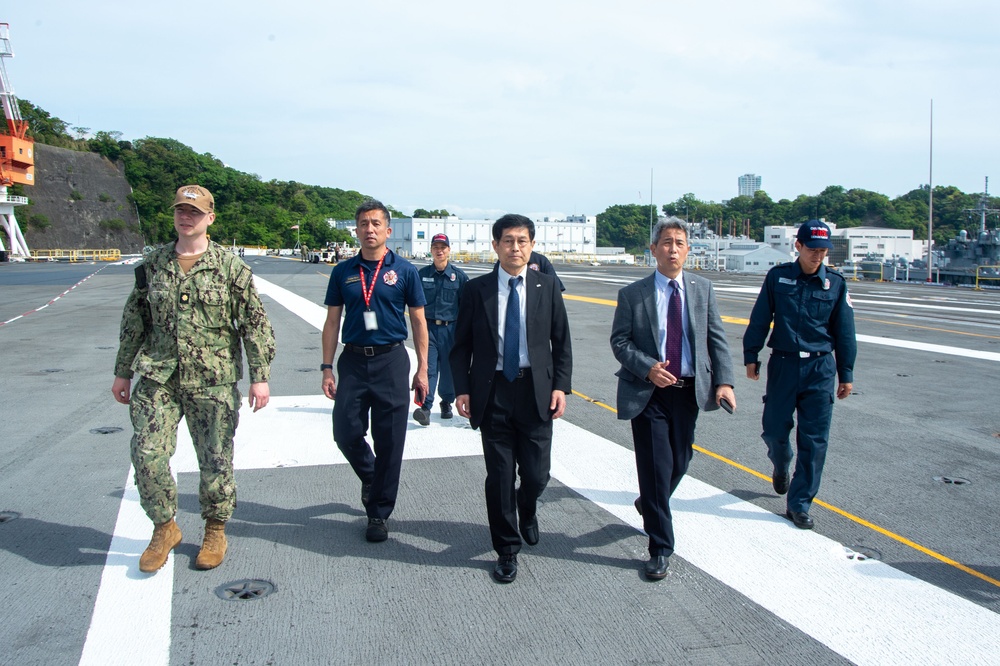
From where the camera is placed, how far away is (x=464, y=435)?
6.63m

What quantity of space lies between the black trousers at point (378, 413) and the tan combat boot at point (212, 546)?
788mm

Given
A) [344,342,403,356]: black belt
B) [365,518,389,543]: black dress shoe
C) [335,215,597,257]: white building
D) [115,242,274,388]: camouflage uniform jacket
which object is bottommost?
[365,518,389,543]: black dress shoe

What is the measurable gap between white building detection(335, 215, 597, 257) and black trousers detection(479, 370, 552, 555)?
109 m

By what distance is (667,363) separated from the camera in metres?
3.99

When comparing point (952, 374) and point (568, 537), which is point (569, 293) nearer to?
point (952, 374)

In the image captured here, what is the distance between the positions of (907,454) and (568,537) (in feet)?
11.3

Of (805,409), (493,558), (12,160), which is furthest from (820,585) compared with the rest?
(12,160)

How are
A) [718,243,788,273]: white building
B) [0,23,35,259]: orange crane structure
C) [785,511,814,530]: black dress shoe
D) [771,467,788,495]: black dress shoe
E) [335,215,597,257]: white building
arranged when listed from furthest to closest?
[335,215,597,257]: white building < [718,243,788,273]: white building < [0,23,35,259]: orange crane structure < [771,467,788,495]: black dress shoe < [785,511,814,530]: black dress shoe

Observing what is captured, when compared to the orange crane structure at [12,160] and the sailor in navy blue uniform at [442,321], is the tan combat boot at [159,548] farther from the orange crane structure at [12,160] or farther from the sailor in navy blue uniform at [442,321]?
the orange crane structure at [12,160]

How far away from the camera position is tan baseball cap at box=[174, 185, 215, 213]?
375 cm

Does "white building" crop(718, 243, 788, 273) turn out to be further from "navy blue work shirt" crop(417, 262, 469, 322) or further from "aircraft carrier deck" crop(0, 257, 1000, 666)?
"aircraft carrier deck" crop(0, 257, 1000, 666)

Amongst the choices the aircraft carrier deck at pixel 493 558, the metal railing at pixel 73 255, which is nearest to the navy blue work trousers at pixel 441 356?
the aircraft carrier deck at pixel 493 558

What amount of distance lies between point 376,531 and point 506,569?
0.88 meters

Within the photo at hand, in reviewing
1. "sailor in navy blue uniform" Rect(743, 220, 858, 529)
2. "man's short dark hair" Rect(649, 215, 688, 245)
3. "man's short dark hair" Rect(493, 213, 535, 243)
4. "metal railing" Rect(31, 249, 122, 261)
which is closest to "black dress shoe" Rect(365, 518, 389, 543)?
"man's short dark hair" Rect(493, 213, 535, 243)
